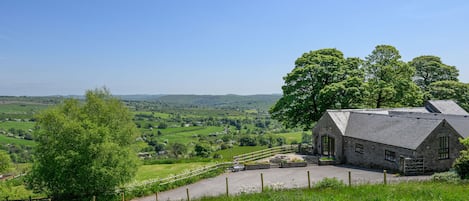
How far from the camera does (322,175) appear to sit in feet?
76.5

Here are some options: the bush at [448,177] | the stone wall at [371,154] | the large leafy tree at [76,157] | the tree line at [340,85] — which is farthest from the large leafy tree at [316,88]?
the large leafy tree at [76,157]

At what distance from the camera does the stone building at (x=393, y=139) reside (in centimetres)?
2206

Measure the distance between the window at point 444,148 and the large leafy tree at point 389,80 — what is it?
12.8 metres

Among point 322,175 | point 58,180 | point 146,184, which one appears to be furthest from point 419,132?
point 58,180

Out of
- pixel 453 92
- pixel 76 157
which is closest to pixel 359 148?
pixel 76 157

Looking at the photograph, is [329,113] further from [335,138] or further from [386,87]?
[386,87]

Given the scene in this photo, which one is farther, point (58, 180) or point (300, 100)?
point (300, 100)

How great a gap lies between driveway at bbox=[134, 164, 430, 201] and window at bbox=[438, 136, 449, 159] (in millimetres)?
3176

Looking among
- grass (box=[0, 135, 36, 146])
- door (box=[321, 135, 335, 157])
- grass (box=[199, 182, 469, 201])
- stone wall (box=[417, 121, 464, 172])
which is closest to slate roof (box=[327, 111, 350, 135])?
door (box=[321, 135, 335, 157])

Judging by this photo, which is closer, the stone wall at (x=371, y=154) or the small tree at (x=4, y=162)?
the small tree at (x=4, y=162)

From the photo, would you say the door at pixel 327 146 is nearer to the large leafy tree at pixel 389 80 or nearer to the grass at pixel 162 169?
the large leafy tree at pixel 389 80

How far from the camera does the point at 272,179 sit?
22812 mm

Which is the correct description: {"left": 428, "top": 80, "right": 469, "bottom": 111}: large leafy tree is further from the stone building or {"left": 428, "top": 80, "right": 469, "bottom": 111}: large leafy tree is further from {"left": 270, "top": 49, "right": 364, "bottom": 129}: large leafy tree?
{"left": 270, "top": 49, "right": 364, "bottom": 129}: large leafy tree

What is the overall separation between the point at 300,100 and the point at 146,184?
1873 cm
